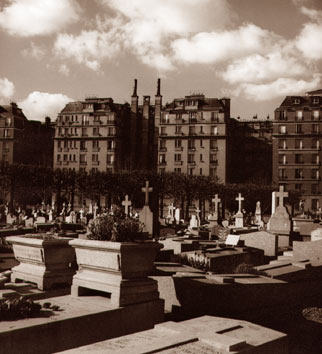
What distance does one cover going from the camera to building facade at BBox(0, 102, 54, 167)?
80688 mm

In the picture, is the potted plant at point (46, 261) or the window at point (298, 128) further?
the window at point (298, 128)

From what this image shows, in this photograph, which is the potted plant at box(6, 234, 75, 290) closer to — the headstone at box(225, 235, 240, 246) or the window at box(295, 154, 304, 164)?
the headstone at box(225, 235, 240, 246)

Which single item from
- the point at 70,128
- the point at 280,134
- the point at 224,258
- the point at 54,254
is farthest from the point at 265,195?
the point at 54,254

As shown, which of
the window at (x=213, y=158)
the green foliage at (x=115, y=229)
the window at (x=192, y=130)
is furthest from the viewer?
the window at (x=192, y=130)

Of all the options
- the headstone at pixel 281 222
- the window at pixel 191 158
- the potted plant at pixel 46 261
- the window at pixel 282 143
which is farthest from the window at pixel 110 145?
the potted plant at pixel 46 261

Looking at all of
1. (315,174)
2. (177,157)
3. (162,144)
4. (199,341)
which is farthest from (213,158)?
(199,341)

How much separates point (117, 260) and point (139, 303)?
727 millimetres

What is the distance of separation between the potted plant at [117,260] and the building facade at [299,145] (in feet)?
231

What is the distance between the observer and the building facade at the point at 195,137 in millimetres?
76688

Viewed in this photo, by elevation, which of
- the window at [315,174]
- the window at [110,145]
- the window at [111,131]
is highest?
the window at [111,131]

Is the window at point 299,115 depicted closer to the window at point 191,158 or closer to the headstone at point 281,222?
the window at point 191,158

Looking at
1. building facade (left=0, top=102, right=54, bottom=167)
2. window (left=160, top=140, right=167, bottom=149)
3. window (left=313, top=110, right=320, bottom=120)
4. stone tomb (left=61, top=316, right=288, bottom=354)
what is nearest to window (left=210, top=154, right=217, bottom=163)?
window (left=160, top=140, right=167, bottom=149)

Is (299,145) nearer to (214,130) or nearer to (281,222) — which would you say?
(214,130)

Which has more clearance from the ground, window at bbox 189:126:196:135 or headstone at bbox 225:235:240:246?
window at bbox 189:126:196:135
